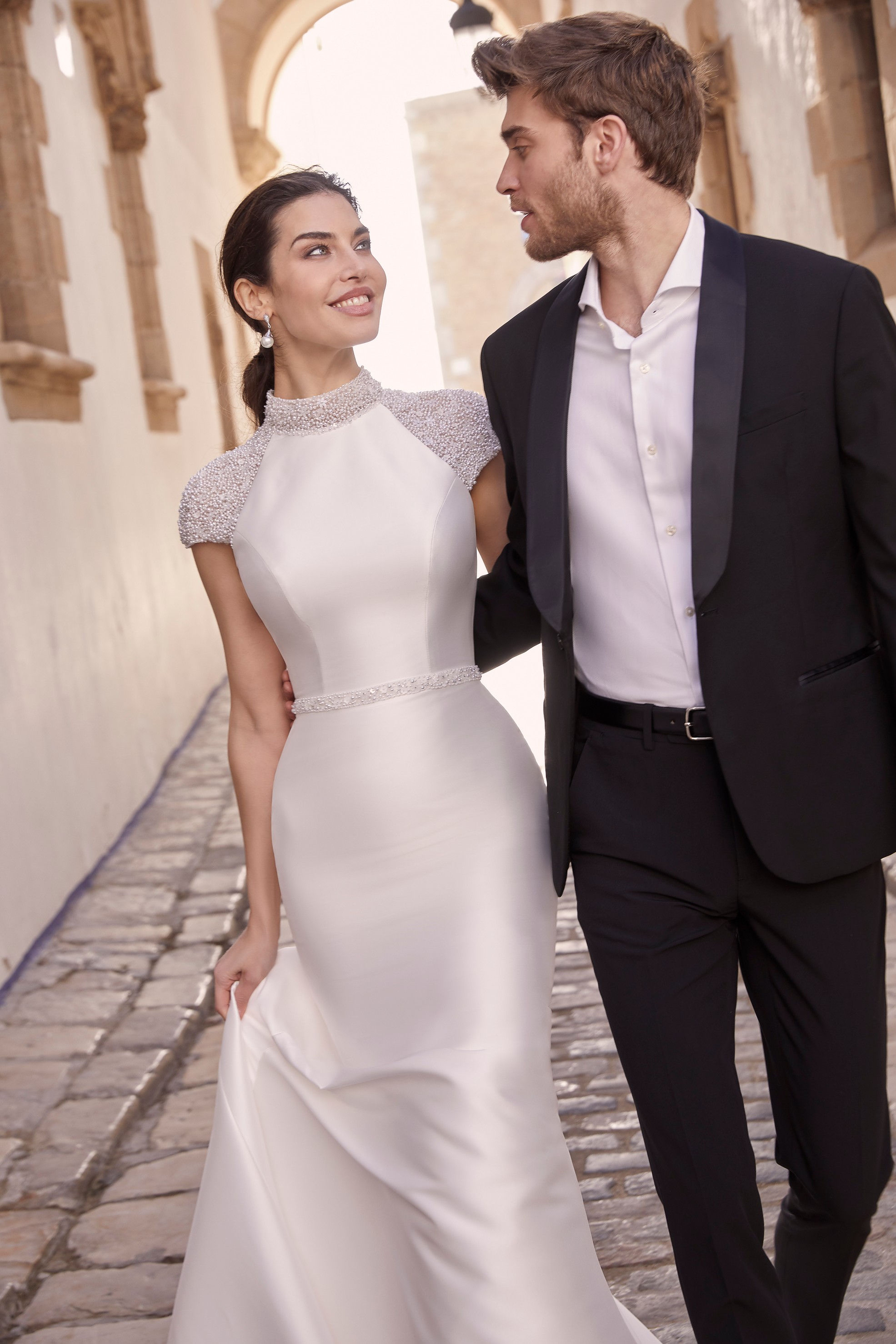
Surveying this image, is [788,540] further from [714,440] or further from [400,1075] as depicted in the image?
[400,1075]

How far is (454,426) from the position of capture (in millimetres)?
2891

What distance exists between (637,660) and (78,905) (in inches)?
182

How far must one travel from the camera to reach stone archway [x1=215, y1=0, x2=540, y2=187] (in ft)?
62.7

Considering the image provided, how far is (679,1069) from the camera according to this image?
2.24 m

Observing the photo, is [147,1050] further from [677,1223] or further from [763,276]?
[763,276]

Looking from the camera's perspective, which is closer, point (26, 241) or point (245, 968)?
point (245, 968)

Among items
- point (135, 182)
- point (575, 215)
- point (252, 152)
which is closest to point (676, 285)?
point (575, 215)

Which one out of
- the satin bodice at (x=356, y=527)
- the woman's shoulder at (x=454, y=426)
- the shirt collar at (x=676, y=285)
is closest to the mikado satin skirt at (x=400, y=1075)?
the satin bodice at (x=356, y=527)

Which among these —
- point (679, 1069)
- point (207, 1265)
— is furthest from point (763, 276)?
point (207, 1265)

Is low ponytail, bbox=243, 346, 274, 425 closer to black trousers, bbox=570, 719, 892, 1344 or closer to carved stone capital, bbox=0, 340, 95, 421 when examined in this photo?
black trousers, bbox=570, 719, 892, 1344

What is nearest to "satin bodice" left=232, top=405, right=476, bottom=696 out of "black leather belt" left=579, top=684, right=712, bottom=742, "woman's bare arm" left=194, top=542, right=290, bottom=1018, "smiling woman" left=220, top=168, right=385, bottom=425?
"woman's bare arm" left=194, top=542, right=290, bottom=1018

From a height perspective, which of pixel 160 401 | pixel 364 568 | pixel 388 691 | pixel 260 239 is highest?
pixel 160 401

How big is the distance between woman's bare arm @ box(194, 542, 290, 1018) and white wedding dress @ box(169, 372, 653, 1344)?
6cm

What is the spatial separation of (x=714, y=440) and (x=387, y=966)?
1.06 metres
